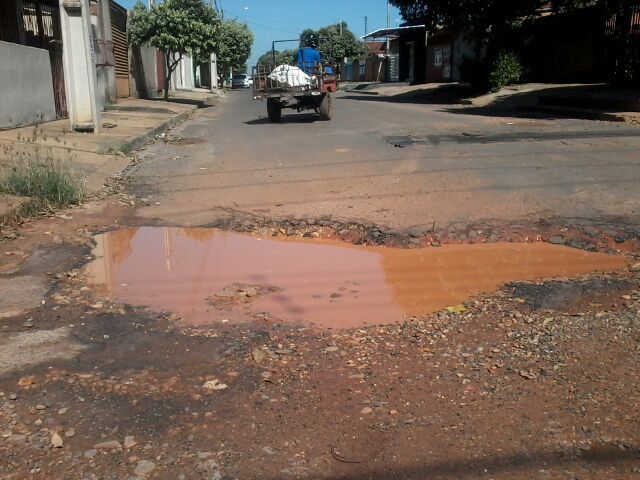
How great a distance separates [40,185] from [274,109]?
11113 millimetres

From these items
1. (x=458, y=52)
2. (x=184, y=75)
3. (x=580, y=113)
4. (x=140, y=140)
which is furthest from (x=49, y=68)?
(x=184, y=75)

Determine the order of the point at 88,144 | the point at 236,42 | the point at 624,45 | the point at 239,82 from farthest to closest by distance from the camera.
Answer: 1. the point at 239,82
2. the point at 236,42
3. the point at 624,45
4. the point at 88,144

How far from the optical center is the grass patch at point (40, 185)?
7.09 metres

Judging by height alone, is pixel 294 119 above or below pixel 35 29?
below

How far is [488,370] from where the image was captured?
3279 millimetres

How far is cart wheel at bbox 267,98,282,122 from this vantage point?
57.0 ft

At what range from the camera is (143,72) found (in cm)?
2991

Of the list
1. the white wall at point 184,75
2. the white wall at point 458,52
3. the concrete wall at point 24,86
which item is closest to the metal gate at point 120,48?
the concrete wall at point 24,86

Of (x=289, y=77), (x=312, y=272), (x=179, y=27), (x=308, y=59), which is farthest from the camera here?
(x=179, y=27)

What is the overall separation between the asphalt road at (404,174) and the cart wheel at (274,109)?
9.83 feet

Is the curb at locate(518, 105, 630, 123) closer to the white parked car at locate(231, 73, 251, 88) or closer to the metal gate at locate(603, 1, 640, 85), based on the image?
the metal gate at locate(603, 1, 640, 85)

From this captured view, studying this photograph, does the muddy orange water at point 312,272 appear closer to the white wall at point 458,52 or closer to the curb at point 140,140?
the curb at point 140,140

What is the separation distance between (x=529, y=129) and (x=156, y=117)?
36.2ft

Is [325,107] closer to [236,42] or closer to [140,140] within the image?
[140,140]
